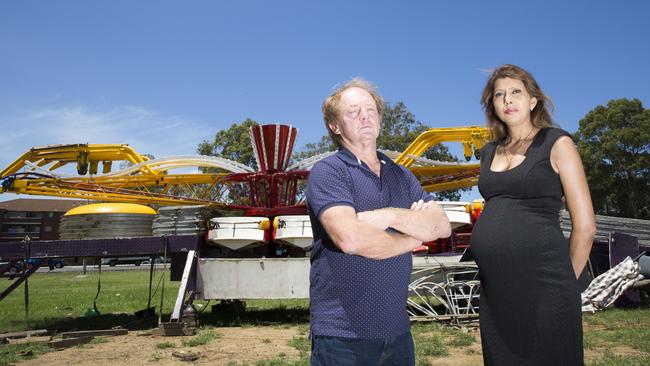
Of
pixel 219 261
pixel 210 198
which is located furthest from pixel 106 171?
pixel 219 261

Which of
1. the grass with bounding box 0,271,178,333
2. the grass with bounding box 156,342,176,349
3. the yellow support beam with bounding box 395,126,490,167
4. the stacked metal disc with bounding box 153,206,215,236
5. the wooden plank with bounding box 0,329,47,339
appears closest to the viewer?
the grass with bounding box 156,342,176,349

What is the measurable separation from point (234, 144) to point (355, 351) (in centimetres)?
3649

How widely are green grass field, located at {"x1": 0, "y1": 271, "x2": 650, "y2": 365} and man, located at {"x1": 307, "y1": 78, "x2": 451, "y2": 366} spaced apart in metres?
4.33

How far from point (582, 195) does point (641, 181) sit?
38701 millimetres

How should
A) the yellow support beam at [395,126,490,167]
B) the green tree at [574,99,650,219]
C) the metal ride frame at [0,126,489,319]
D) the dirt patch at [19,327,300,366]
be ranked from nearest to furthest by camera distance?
the dirt patch at [19,327,300,366] < the metal ride frame at [0,126,489,319] < the yellow support beam at [395,126,490,167] < the green tree at [574,99,650,219]

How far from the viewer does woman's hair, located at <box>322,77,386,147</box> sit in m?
2.44

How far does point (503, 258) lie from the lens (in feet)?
7.59

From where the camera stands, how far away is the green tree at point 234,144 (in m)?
37.0

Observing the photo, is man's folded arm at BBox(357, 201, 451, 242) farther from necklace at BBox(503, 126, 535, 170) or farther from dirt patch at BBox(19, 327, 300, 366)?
dirt patch at BBox(19, 327, 300, 366)

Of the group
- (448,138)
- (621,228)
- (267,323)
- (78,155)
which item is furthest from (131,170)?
(621,228)

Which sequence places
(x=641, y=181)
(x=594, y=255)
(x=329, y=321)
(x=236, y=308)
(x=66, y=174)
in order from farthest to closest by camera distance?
(x=641, y=181), (x=66, y=174), (x=236, y=308), (x=594, y=255), (x=329, y=321)

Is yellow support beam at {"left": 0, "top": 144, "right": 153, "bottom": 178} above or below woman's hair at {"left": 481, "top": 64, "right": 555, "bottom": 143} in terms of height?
above

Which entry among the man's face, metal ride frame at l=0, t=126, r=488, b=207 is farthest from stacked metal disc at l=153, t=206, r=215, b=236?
the man's face

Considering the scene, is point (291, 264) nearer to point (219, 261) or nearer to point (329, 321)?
point (219, 261)
